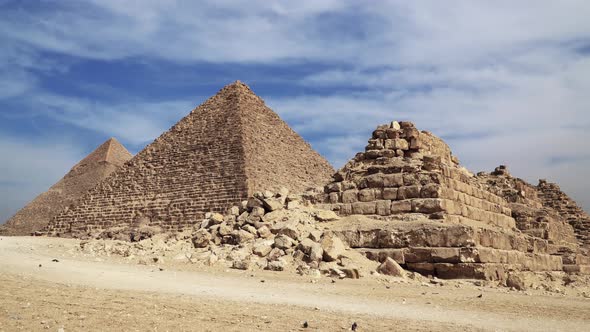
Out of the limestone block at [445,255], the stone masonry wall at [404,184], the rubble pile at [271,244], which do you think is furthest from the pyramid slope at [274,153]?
the limestone block at [445,255]

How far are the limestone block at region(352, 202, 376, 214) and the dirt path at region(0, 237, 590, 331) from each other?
8.17ft

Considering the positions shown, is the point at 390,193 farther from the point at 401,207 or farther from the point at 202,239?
→ the point at 202,239

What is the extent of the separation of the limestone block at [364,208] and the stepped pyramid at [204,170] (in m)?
20.3

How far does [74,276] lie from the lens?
7.26 m

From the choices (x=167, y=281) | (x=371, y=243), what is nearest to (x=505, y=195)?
(x=371, y=243)

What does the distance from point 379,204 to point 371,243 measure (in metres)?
1.07

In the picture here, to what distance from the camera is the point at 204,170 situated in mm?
34750

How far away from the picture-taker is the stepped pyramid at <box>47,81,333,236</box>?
32906mm

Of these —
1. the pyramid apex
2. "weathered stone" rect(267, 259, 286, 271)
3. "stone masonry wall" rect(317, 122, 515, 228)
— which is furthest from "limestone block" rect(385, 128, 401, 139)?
the pyramid apex

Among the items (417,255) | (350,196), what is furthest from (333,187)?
(417,255)

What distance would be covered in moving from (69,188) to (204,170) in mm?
26880

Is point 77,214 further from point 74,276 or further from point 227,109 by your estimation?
point 74,276

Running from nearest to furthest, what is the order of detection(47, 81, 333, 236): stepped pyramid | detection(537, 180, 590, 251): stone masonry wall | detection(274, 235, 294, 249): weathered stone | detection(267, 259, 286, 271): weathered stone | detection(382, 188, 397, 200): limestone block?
detection(267, 259, 286, 271): weathered stone, detection(274, 235, 294, 249): weathered stone, detection(382, 188, 397, 200): limestone block, detection(537, 180, 590, 251): stone masonry wall, detection(47, 81, 333, 236): stepped pyramid

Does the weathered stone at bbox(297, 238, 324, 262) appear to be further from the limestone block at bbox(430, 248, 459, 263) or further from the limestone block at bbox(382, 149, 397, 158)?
the limestone block at bbox(382, 149, 397, 158)
